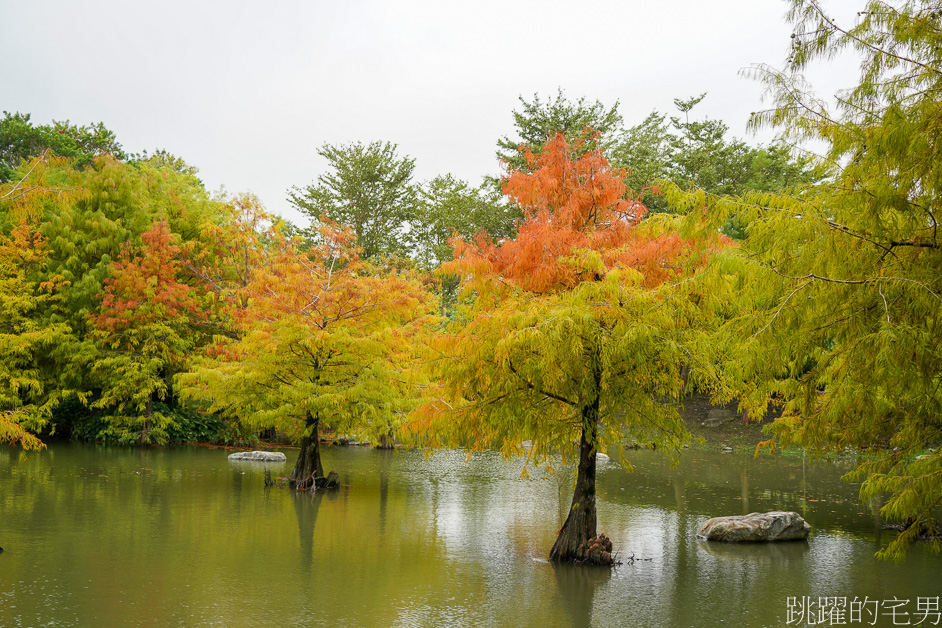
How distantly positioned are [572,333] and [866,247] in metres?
3.85

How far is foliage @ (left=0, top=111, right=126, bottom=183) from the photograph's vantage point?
3114 cm

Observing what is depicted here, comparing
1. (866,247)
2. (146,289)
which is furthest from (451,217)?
(866,247)

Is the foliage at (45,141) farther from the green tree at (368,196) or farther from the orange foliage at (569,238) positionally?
the orange foliage at (569,238)

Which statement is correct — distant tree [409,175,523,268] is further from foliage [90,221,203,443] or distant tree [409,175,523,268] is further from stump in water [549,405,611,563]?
stump in water [549,405,611,563]

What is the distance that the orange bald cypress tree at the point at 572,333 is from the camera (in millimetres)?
8773

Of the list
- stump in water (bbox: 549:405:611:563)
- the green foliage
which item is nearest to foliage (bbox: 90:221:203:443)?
the green foliage

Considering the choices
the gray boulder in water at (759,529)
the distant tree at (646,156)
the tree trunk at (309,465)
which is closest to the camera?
the gray boulder in water at (759,529)

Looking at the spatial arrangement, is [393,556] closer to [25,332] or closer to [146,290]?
[146,290]

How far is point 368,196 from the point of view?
130 feet

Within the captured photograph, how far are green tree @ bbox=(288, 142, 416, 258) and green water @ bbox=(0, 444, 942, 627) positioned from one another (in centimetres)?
2348

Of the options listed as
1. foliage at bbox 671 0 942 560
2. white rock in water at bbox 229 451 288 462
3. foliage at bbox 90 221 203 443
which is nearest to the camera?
foliage at bbox 671 0 942 560

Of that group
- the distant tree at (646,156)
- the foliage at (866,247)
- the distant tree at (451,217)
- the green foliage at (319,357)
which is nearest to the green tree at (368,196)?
the distant tree at (451,217)

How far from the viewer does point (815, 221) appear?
508cm

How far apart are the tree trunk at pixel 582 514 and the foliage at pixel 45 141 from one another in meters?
28.7
